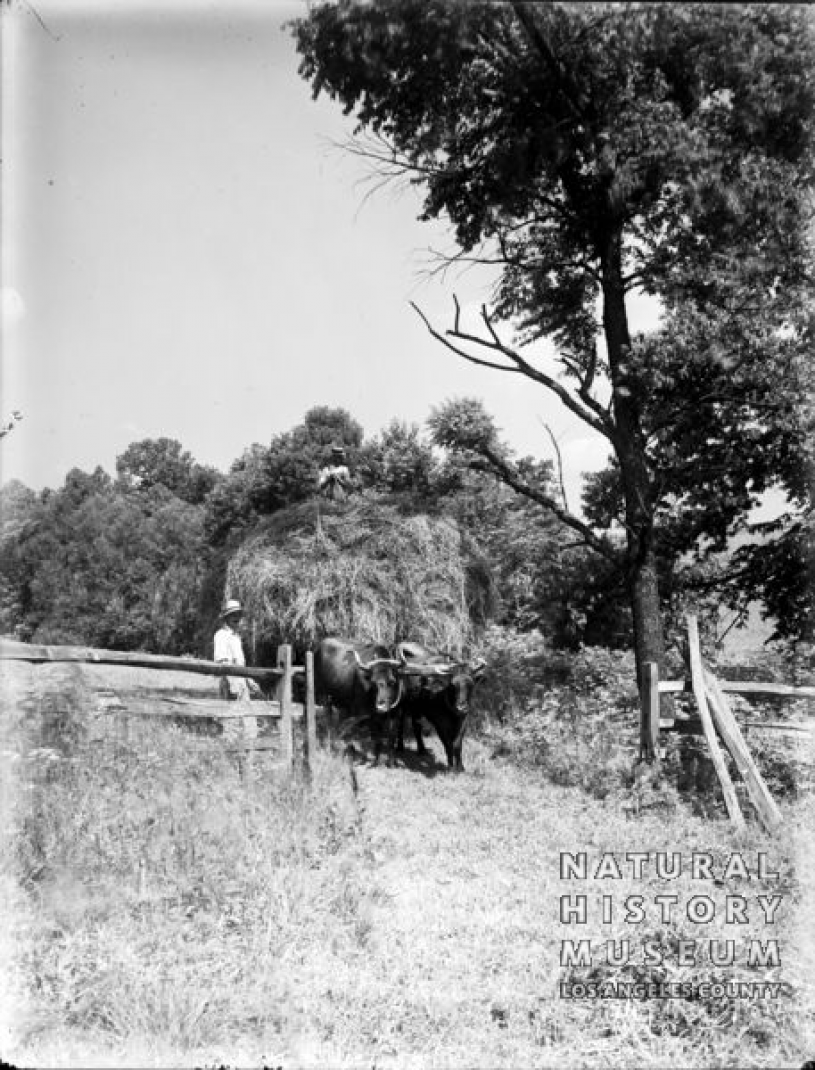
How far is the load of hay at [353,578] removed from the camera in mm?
11242

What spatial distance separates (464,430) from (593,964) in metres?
9.79

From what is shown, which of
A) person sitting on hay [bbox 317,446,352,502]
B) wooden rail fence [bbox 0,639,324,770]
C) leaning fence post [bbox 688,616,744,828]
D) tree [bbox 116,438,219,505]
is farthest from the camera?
tree [bbox 116,438,219,505]

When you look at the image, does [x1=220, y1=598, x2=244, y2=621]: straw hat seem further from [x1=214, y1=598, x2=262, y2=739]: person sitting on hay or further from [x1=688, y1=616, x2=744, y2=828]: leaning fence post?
[x1=688, y1=616, x2=744, y2=828]: leaning fence post

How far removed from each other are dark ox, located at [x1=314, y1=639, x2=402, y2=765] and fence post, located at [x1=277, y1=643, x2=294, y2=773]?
2075 mm

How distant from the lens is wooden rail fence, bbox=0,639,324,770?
6102mm

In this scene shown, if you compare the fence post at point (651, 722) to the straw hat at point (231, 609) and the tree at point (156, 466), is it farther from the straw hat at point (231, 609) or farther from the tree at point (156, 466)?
the tree at point (156, 466)

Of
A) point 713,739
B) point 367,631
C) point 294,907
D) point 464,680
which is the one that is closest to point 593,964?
point 294,907

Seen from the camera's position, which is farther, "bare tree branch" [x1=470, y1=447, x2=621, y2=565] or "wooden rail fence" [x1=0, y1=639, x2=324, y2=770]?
"bare tree branch" [x1=470, y1=447, x2=621, y2=565]

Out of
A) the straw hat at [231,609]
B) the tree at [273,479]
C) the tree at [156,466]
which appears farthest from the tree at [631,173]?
the tree at [156,466]

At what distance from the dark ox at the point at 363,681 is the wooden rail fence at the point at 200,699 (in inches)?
55.7

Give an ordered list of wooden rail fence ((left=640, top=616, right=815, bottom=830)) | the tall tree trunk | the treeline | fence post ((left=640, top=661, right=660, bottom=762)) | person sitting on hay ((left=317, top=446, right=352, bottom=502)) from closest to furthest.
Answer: wooden rail fence ((left=640, top=616, right=815, bottom=830)) < fence post ((left=640, top=661, right=660, bottom=762)) < the tall tree trunk < person sitting on hay ((left=317, top=446, right=352, bottom=502)) < the treeline

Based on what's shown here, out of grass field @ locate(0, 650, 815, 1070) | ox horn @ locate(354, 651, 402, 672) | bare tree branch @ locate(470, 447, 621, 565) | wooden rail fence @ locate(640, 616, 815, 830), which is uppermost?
bare tree branch @ locate(470, 447, 621, 565)

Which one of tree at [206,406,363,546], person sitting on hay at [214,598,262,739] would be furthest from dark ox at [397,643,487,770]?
tree at [206,406,363,546]

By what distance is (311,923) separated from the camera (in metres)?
4.92
